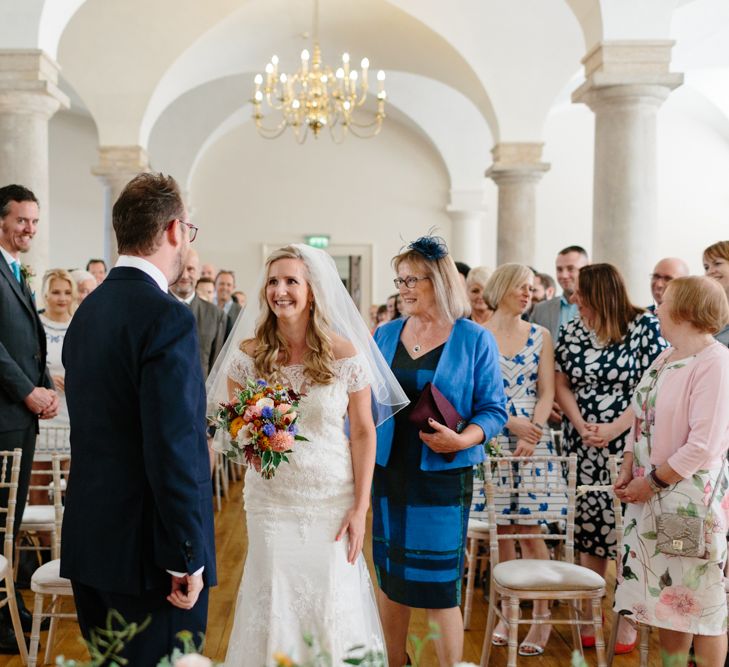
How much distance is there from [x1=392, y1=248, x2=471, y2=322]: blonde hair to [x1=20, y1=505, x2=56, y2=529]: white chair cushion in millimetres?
2326

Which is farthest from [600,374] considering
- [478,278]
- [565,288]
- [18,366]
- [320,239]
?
[320,239]

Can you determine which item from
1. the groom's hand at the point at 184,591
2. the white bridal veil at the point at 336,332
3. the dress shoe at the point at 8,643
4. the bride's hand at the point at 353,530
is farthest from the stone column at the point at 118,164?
the groom's hand at the point at 184,591

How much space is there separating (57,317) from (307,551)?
334 cm

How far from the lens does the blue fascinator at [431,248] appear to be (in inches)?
135

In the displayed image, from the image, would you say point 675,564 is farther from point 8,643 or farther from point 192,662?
point 8,643

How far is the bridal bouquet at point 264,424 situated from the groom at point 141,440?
1.47ft

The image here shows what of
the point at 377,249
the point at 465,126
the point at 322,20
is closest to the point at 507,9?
the point at 322,20

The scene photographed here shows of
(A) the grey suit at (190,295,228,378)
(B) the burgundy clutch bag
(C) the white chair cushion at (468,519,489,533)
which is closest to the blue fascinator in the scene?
(B) the burgundy clutch bag

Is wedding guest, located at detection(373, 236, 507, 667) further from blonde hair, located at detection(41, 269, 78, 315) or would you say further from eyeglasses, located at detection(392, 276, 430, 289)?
blonde hair, located at detection(41, 269, 78, 315)

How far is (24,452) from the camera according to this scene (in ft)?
14.0

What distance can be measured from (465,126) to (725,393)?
14090mm

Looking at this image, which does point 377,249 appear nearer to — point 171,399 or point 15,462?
point 15,462

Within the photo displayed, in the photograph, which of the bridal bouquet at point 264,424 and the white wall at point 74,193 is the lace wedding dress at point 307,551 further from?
the white wall at point 74,193

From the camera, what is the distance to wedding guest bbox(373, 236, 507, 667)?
10.9 feet
